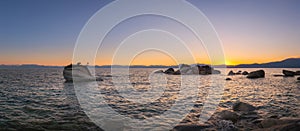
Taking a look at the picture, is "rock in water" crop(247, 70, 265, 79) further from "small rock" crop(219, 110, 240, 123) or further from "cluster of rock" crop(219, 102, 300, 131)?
"small rock" crop(219, 110, 240, 123)

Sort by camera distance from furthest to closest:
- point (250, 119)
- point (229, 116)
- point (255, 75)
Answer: point (255, 75)
point (229, 116)
point (250, 119)

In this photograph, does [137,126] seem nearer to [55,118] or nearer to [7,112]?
[55,118]

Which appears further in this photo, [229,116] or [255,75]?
[255,75]

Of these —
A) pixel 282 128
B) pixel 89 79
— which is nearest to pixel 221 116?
pixel 282 128

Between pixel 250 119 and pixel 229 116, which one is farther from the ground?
pixel 229 116

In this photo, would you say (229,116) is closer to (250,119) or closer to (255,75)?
(250,119)

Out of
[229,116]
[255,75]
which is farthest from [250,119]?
[255,75]

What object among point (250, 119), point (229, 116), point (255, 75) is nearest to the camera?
point (250, 119)

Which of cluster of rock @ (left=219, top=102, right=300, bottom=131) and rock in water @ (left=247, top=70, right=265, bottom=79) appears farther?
rock in water @ (left=247, top=70, right=265, bottom=79)

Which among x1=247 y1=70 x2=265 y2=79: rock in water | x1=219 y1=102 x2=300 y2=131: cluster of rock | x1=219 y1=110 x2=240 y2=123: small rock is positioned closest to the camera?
x1=219 y1=102 x2=300 y2=131: cluster of rock

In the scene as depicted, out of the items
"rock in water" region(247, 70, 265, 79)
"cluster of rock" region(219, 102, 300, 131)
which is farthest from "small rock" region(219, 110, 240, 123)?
"rock in water" region(247, 70, 265, 79)

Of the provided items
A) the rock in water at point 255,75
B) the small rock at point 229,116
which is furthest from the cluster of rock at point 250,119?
the rock in water at point 255,75

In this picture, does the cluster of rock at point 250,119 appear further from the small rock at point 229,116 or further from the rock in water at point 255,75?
the rock in water at point 255,75

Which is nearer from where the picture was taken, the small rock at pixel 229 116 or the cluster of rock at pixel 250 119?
the cluster of rock at pixel 250 119
